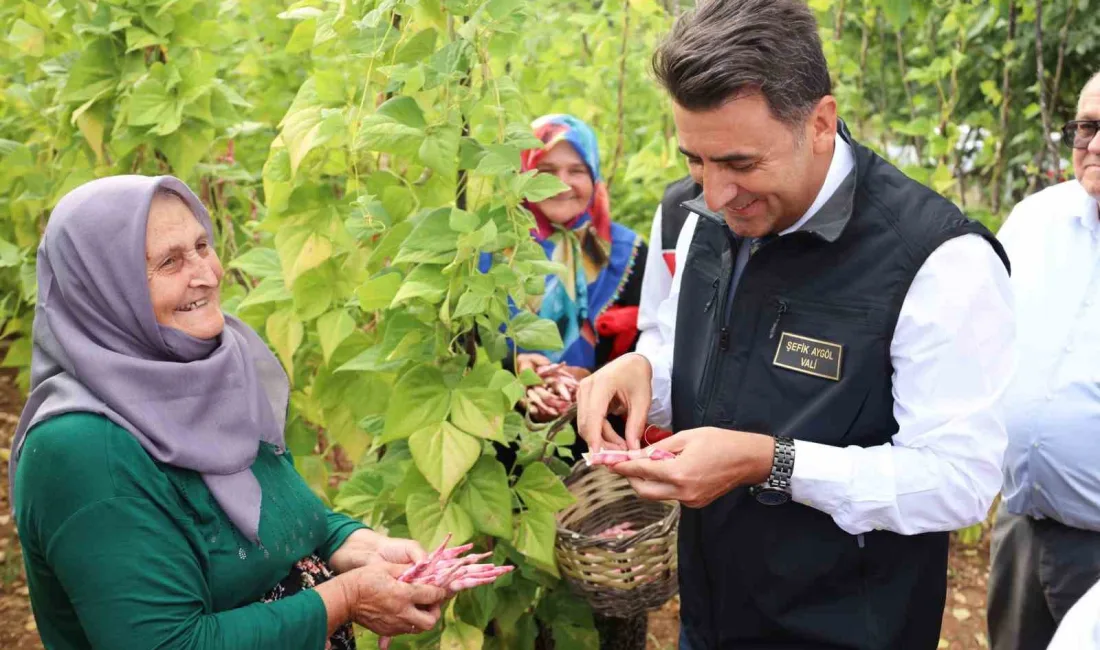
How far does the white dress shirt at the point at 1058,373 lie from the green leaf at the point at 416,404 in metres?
1.41

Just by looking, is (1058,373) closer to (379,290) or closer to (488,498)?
(488,498)

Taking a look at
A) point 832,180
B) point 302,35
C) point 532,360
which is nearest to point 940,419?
point 832,180

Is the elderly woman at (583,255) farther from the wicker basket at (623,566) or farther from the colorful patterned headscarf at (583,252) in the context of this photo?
the wicker basket at (623,566)

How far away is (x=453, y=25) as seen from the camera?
230 centimetres

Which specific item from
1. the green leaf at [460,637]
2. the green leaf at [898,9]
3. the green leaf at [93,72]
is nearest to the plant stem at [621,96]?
the green leaf at [898,9]

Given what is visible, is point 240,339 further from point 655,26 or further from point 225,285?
point 655,26

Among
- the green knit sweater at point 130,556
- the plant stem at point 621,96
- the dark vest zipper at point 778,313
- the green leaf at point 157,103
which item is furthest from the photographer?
the plant stem at point 621,96

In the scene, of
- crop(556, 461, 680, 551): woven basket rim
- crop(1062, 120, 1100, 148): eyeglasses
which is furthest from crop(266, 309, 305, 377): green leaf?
crop(1062, 120, 1100, 148): eyeglasses

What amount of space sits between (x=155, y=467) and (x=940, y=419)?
1.36m

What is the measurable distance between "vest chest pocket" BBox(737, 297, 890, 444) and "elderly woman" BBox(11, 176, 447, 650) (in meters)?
0.74

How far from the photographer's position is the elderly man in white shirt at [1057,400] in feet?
7.75

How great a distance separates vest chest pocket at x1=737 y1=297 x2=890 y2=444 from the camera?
68.9 inches

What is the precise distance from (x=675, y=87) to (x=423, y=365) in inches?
37.0

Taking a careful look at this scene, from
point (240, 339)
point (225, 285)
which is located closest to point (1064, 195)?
point (240, 339)
